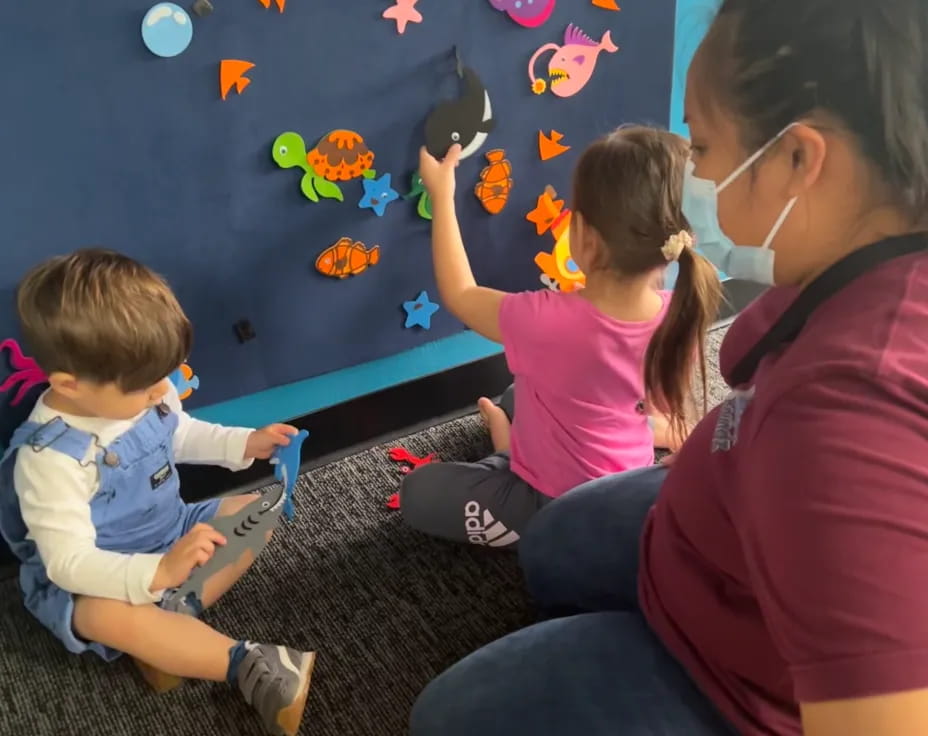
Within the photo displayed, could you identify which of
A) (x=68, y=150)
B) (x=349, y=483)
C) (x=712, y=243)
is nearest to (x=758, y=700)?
(x=712, y=243)

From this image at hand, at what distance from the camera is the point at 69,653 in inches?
44.7

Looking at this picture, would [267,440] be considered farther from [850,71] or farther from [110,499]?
[850,71]

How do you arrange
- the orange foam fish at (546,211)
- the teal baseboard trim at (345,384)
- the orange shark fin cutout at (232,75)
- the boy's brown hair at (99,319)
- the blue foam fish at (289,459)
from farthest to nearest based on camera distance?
the orange foam fish at (546,211)
the teal baseboard trim at (345,384)
the blue foam fish at (289,459)
the orange shark fin cutout at (232,75)
the boy's brown hair at (99,319)

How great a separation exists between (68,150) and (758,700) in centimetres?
96

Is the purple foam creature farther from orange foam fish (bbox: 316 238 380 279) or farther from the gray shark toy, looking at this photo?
the gray shark toy

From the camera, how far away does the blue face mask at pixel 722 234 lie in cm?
64

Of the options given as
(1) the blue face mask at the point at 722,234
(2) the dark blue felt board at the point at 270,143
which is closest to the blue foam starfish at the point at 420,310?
(2) the dark blue felt board at the point at 270,143

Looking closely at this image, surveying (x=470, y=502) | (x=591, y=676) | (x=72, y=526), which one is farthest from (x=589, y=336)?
(x=72, y=526)

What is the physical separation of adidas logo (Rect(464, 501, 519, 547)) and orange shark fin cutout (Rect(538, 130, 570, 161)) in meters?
0.60

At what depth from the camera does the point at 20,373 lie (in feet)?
3.62

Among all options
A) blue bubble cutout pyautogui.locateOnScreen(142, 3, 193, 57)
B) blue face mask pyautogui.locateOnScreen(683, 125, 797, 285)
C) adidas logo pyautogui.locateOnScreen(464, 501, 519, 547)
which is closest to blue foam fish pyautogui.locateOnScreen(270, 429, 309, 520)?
adidas logo pyautogui.locateOnScreen(464, 501, 519, 547)

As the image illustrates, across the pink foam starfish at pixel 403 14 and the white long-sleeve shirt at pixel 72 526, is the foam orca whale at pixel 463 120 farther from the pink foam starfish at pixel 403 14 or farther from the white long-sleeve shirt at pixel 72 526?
the white long-sleeve shirt at pixel 72 526

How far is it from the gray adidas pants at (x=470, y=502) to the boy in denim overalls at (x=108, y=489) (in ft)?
0.97

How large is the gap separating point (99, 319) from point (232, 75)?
361 millimetres
